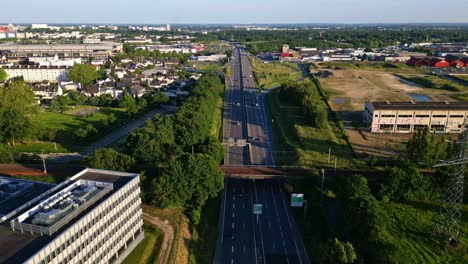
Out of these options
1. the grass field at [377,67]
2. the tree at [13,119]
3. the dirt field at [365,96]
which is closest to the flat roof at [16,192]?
the tree at [13,119]

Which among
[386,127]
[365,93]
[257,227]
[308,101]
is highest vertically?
[308,101]

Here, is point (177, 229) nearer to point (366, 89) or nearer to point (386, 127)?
point (386, 127)

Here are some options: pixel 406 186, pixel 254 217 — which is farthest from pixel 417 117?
pixel 254 217

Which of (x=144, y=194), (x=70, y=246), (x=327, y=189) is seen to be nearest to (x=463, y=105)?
(x=327, y=189)

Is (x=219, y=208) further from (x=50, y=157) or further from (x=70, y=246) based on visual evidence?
(x=50, y=157)

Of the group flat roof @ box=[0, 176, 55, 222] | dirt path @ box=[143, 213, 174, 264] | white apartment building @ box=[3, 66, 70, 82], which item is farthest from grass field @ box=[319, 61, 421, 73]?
flat roof @ box=[0, 176, 55, 222]

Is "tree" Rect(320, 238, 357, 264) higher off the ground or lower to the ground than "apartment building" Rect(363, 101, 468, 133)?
lower

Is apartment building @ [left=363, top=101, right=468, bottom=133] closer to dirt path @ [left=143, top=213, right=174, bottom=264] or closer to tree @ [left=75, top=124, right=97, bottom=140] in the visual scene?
dirt path @ [left=143, top=213, right=174, bottom=264]
